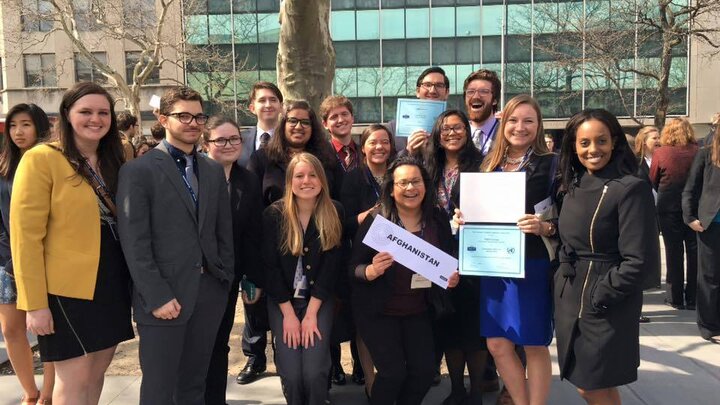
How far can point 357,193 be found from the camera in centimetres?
414

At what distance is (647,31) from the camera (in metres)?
20.6

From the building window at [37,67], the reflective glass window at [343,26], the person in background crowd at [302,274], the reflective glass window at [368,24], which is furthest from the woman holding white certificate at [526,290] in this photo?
the building window at [37,67]

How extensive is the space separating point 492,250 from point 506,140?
751mm

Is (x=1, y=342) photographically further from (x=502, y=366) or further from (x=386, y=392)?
(x=502, y=366)

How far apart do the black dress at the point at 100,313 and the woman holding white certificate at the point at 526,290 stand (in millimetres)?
2121

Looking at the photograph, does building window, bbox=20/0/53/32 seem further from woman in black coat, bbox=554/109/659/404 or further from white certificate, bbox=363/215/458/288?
woman in black coat, bbox=554/109/659/404

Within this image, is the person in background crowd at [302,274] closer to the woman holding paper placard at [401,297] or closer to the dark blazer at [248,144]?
the woman holding paper placard at [401,297]

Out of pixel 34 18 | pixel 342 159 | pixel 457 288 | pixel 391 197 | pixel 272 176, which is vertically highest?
pixel 34 18

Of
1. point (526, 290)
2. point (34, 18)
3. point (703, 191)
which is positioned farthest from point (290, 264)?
point (34, 18)

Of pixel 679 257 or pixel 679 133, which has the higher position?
pixel 679 133

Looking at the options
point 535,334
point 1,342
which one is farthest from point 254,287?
point 1,342

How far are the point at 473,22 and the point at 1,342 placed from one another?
1189 inches

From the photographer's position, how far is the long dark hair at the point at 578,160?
3.19 m

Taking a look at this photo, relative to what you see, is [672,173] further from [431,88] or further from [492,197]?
[492,197]
